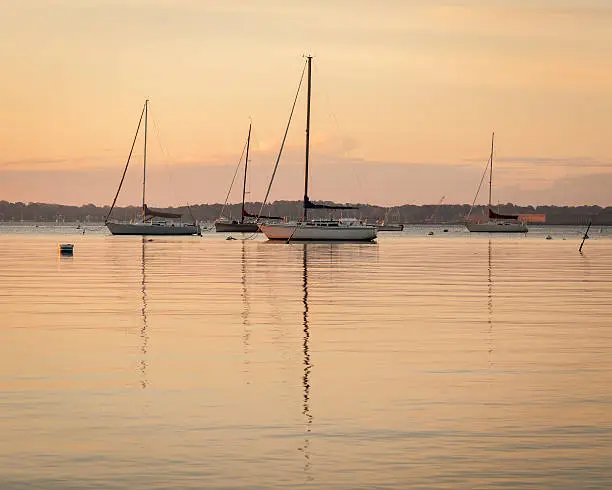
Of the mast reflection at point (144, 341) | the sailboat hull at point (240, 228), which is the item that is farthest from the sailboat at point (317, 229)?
the mast reflection at point (144, 341)

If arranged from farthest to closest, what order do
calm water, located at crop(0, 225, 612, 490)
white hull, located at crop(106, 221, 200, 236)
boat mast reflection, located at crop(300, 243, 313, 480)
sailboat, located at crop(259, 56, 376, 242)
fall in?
white hull, located at crop(106, 221, 200, 236), sailboat, located at crop(259, 56, 376, 242), boat mast reflection, located at crop(300, 243, 313, 480), calm water, located at crop(0, 225, 612, 490)

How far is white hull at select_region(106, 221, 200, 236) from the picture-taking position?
168125mm

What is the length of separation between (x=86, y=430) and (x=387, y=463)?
14.7 ft

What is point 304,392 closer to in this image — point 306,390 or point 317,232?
point 306,390

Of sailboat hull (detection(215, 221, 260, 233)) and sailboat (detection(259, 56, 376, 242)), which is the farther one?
sailboat hull (detection(215, 221, 260, 233))

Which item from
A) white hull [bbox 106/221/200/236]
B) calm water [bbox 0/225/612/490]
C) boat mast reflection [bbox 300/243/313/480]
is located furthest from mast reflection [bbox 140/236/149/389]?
white hull [bbox 106/221/200/236]

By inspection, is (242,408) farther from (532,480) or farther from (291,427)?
(532,480)

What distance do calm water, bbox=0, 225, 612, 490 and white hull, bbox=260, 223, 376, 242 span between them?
276ft

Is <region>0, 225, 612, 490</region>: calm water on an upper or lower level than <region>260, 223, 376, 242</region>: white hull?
lower

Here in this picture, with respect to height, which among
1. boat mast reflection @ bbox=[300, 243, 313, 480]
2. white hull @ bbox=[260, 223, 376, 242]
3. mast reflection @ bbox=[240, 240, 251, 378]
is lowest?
mast reflection @ bbox=[240, 240, 251, 378]

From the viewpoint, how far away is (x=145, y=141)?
554ft

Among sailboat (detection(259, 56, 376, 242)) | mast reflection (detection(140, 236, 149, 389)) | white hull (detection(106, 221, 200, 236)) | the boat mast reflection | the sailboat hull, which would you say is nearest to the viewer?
the boat mast reflection

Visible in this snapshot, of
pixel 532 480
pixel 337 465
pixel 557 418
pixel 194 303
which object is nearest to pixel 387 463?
pixel 337 465

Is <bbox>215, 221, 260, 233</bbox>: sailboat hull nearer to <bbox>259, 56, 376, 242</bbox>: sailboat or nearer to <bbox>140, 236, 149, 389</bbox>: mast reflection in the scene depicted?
Answer: <bbox>259, 56, 376, 242</bbox>: sailboat
